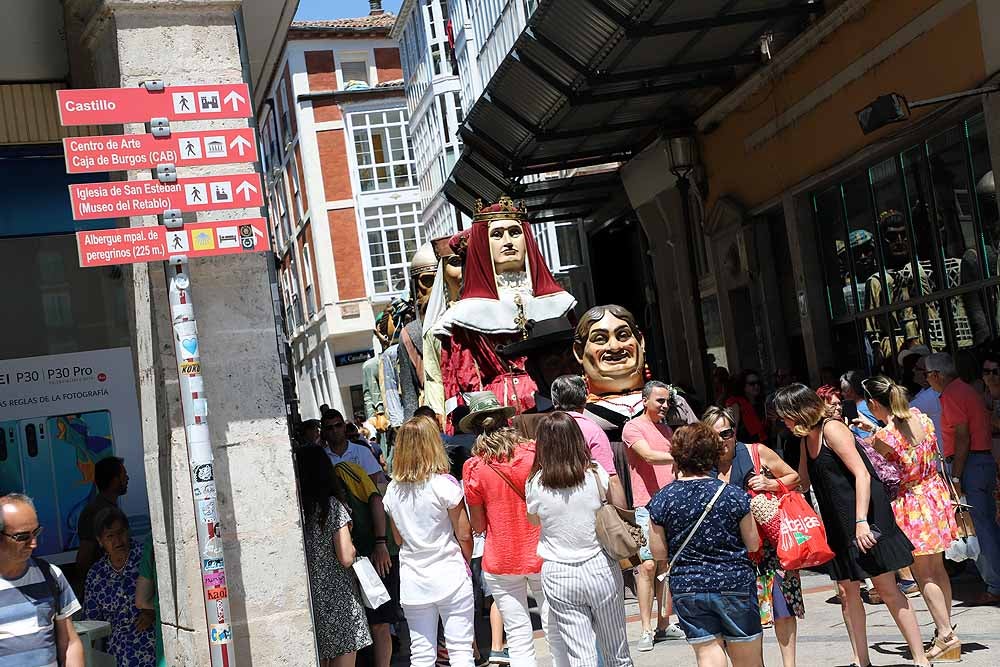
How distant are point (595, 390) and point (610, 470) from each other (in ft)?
5.26

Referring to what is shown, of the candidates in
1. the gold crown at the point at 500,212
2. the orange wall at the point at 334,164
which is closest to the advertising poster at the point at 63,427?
the gold crown at the point at 500,212

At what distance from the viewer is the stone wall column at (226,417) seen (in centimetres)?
678

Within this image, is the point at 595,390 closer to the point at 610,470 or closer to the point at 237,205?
the point at 610,470

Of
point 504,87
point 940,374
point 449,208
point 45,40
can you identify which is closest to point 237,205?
point 45,40

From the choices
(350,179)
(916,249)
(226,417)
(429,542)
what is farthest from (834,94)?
(350,179)

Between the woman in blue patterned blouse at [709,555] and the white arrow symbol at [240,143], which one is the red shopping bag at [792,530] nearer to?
the woman in blue patterned blouse at [709,555]

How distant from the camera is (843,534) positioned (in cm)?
676

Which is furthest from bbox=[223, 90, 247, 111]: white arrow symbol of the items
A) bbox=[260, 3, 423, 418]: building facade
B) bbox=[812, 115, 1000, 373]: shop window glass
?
bbox=[260, 3, 423, 418]: building facade

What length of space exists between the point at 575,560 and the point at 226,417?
2032mm

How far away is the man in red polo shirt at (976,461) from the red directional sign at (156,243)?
495 centimetres

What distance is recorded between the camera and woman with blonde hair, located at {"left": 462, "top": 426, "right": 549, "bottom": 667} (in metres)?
6.77

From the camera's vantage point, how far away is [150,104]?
640 centimetres

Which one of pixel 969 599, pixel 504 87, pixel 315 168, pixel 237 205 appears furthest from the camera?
pixel 315 168

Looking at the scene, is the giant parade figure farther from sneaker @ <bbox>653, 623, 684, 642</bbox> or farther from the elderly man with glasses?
the elderly man with glasses
